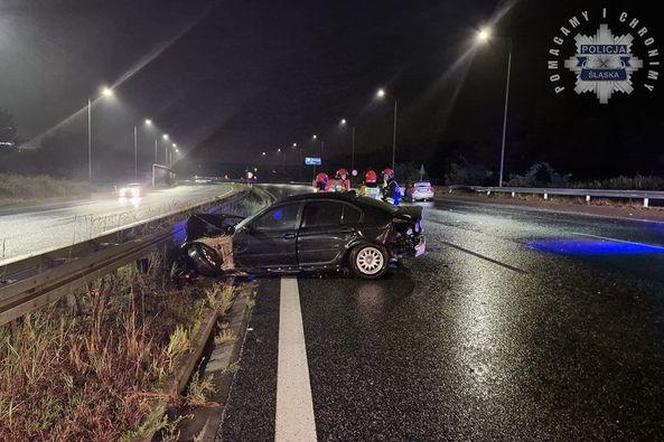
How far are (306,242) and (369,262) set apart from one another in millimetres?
1061

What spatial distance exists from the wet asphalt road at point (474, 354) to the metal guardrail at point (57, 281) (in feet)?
6.46

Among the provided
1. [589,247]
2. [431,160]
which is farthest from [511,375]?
[431,160]

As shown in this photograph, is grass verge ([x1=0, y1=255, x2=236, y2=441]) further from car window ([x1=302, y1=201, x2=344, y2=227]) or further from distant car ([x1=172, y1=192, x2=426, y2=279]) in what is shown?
car window ([x1=302, y1=201, x2=344, y2=227])

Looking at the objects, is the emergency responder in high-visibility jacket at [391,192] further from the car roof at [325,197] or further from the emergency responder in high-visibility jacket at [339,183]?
the car roof at [325,197]

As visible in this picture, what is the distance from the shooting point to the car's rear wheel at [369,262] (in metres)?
8.52

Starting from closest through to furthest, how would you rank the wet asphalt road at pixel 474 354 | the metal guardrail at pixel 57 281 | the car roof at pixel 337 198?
the wet asphalt road at pixel 474 354 < the metal guardrail at pixel 57 281 < the car roof at pixel 337 198

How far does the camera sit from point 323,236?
8500mm

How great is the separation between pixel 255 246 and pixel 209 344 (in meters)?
3.04

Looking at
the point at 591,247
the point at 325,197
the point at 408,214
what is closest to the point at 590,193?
the point at 591,247

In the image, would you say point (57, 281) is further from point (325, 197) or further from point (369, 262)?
point (369, 262)

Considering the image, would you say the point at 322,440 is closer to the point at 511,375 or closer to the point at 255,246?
the point at 511,375

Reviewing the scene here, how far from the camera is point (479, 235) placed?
14.4 metres

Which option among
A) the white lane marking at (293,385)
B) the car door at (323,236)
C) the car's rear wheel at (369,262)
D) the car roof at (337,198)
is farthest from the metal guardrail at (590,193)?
the white lane marking at (293,385)

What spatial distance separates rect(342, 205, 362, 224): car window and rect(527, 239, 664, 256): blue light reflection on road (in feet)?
16.2
